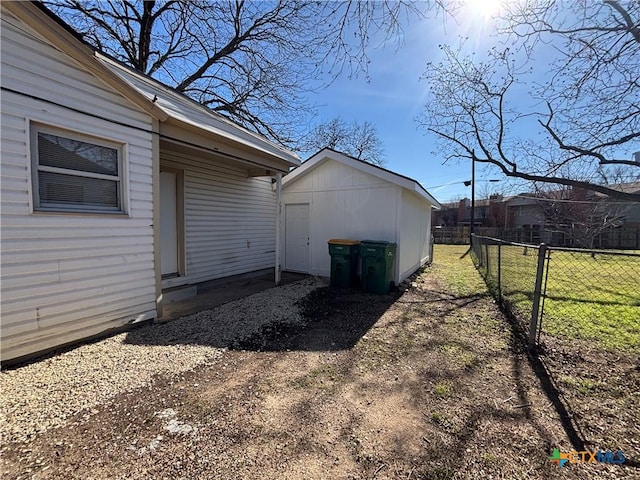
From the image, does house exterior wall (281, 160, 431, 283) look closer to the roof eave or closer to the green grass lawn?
the green grass lawn

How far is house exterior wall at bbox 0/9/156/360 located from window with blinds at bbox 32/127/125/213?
0.11 m

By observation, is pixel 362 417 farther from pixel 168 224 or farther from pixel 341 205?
pixel 341 205

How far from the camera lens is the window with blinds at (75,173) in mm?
3250

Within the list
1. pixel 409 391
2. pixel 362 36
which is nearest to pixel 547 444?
pixel 409 391

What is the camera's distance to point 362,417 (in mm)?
2402

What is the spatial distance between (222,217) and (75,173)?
3.82 meters

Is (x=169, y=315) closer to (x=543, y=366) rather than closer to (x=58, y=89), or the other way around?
(x=58, y=89)

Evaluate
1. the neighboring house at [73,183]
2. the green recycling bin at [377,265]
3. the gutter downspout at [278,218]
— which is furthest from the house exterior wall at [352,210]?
the neighboring house at [73,183]

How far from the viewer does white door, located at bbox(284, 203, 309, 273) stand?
28.8 ft

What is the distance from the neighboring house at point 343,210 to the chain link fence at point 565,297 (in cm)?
222

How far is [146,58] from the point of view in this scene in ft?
38.7

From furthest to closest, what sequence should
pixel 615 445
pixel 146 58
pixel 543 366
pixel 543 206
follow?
1. pixel 543 206
2. pixel 146 58
3. pixel 543 366
4. pixel 615 445

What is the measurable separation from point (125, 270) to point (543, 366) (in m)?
5.61

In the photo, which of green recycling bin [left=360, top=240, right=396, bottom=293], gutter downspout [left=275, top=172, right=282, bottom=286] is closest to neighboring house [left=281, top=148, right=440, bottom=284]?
green recycling bin [left=360, top=240, right=396, bottom=293]
